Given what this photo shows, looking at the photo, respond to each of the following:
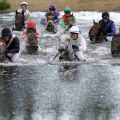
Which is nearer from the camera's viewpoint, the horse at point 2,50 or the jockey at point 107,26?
the horse at point 2,50

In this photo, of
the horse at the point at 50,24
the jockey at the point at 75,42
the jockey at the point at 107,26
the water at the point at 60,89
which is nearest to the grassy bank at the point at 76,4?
the horse at the point at 50,24

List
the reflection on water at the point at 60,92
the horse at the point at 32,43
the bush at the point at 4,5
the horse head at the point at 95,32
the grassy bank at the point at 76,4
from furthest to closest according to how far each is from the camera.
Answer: the bush at the point at 4,5 → the grassy bank at the point at 76,4 → the horse head at the point at 95,32 → the horse at the point at 32,43 → the reflection on water at the point at 60,92

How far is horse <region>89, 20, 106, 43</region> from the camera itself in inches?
821

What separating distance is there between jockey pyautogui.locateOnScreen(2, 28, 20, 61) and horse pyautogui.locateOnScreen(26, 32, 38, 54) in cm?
160

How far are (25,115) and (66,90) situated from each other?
2403 millimetres

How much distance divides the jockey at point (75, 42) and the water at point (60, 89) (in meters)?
0.40

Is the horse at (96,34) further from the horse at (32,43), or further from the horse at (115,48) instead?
the horse at (32,43)

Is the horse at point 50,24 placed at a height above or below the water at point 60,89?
above

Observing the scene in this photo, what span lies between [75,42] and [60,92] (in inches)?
181

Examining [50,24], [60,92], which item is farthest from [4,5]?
[60,92]

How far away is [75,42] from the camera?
17625 mm

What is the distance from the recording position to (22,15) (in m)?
23.9

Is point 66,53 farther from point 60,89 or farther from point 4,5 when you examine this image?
point 4,5

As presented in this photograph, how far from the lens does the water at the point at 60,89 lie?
448 inches
